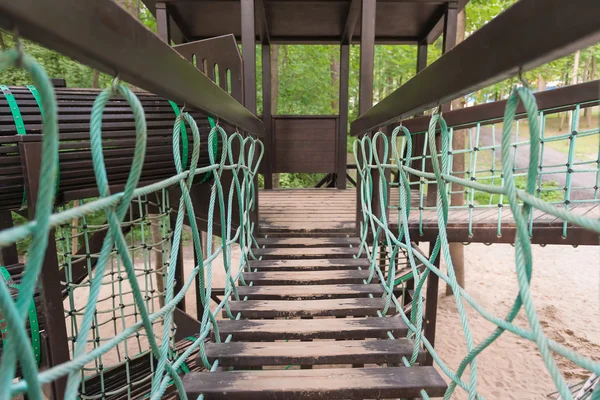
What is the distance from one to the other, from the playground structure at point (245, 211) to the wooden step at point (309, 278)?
1 centimetres

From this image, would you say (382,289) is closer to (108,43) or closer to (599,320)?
(108,43)

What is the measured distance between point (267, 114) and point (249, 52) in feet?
5.10

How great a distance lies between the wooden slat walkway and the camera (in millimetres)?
1186

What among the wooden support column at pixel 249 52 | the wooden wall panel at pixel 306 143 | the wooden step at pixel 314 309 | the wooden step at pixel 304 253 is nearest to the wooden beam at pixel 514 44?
the wooden step at pixel 314 309

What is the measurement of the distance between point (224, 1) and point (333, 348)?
3875 mm

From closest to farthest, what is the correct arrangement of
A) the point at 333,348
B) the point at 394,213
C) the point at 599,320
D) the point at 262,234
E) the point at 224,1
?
the point at 333,348 → the point at 262,234 → the point at 394,213 → the point at 224,1 → the point at 599,320

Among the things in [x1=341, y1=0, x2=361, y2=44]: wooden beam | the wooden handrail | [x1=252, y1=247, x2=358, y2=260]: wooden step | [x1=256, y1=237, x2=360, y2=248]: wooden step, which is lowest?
[x1=252, y1=247, x2=358, y2=260]: wooden step

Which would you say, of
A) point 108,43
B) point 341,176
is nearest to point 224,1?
point 341,176

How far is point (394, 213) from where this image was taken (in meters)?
3.24

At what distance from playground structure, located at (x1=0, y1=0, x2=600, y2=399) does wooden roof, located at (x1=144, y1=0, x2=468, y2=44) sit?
5 centimetres

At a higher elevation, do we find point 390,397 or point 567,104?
point 567,104

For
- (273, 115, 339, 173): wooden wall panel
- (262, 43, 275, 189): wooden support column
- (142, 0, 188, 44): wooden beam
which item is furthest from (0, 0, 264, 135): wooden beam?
(273, 115, 339, 173): wooden wall panel

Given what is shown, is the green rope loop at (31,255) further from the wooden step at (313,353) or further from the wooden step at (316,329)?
the wooden step at (316,329)

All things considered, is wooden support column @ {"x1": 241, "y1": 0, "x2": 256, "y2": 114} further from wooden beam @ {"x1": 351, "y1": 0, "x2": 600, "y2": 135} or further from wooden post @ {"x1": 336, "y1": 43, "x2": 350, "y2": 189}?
wooden beam @ {"x1": 351, "y1": 0, "x2": 600, "y2": 135}
